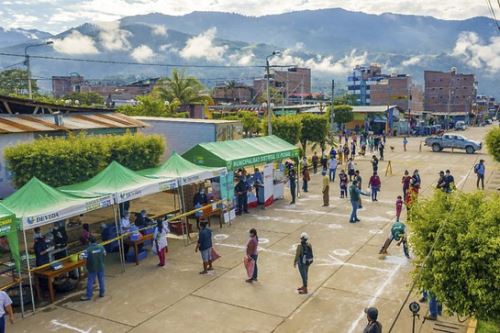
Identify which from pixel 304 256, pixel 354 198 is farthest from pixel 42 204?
pixel 354 198

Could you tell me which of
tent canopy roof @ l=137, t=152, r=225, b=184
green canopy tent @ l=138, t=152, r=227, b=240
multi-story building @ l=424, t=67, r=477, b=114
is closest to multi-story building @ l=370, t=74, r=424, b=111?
multi-story building @ l=424, t=67, r=477, b=114

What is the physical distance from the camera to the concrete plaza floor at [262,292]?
10.0 metres

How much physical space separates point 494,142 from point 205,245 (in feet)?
57.8

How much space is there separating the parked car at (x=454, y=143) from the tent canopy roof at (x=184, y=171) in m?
30.5

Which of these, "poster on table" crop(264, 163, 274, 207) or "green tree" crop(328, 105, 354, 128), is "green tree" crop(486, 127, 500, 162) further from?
"green tree" crop(328, 105, 354, 128)

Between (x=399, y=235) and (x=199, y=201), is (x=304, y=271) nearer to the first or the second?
(x=399, y=235)

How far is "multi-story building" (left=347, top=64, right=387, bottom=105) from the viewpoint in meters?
174

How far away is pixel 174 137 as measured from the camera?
25.7 m

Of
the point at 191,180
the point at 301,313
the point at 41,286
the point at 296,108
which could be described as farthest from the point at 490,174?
the point at 296,108

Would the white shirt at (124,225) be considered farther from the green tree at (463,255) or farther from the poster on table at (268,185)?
the green tree at (463,255)

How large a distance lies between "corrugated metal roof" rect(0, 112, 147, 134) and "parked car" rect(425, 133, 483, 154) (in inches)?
1152

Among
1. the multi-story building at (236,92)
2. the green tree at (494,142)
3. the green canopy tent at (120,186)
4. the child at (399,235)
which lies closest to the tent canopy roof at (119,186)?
the green canopy tent at (120,186)

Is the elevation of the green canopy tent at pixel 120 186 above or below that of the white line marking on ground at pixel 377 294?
above

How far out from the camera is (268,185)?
2125 centimetres
